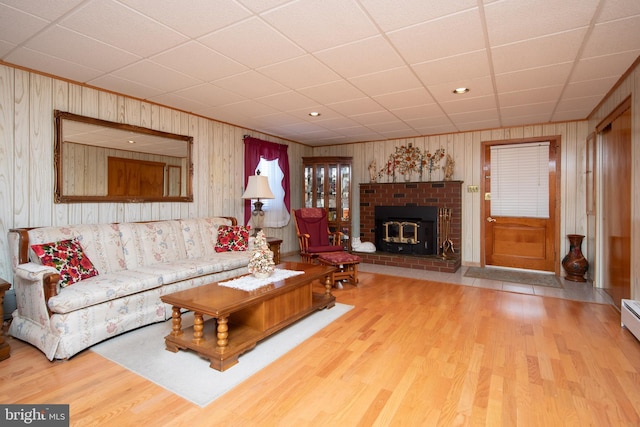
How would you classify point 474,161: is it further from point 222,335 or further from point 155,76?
point 222,335

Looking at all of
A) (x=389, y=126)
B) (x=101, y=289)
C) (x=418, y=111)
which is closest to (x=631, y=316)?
(x=418, y=111)

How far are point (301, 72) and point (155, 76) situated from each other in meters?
1.46

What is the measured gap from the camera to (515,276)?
16.4ft

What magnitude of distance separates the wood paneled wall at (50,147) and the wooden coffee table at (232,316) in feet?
6.17

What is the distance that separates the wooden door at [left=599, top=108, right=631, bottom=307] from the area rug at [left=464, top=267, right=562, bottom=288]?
64 cm

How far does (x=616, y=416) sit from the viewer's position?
1729 millimetres

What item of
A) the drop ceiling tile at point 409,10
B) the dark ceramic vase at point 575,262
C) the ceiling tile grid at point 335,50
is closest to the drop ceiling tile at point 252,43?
the ceiling tile grid at point 335,50

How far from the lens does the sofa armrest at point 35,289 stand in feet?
7.89

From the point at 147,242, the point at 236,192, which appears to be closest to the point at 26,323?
the point at 147,242

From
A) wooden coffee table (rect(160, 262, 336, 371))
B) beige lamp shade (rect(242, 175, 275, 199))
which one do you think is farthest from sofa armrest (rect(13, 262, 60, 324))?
beige lamp shade (rect(242, 175, 275, 199))

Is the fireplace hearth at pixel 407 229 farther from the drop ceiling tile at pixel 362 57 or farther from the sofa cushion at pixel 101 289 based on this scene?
the sofa cushion at pixel 101 289

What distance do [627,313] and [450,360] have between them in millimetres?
1768

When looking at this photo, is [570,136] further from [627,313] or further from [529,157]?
[627,313]

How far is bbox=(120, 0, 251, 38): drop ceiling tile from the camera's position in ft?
6.79
